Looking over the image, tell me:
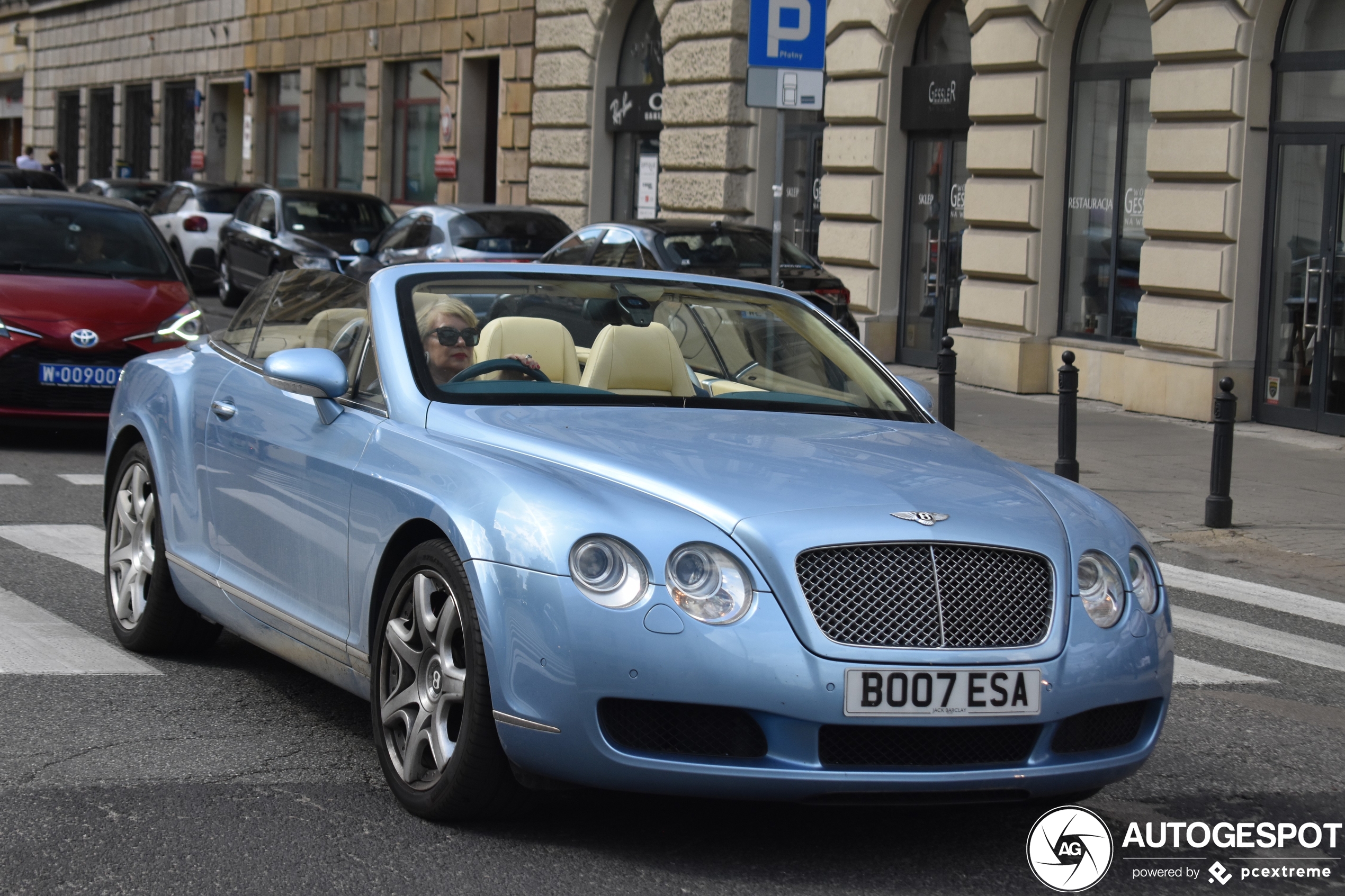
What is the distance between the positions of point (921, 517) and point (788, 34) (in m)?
8.29

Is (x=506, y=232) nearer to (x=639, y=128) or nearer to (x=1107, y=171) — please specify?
(x=639, y=128)

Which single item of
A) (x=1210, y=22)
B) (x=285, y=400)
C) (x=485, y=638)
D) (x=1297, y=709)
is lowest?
(x=1297, y=709)

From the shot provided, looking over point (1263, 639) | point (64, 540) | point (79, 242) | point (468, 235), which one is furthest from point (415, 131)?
point (1263, 639)

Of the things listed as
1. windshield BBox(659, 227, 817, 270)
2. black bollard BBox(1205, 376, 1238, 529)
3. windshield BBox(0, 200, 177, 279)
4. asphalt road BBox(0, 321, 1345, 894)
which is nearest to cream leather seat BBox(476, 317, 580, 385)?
asphalt road BBox(0, 321, 1345, 894)

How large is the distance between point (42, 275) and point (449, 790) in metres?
8.59

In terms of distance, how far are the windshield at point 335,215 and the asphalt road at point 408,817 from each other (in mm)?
18177

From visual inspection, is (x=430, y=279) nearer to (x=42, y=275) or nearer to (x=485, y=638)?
(x=485, y=638)

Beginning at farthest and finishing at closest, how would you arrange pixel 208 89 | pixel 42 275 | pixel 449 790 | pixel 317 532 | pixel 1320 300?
pixel 208 89
pixel 1320 300
pixel 42 275
pixel 317 532
pixel 449 790

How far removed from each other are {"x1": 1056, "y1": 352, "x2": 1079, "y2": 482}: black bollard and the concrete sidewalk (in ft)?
0.66

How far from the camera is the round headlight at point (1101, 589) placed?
410cm

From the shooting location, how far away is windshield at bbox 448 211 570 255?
19578 millimetres

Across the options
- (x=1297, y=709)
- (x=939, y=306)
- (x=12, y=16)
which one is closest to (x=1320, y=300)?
(x=939, y=306)

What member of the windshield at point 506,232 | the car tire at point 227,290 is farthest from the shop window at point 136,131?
the windshield at point 506,232

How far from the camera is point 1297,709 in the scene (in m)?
5.93
